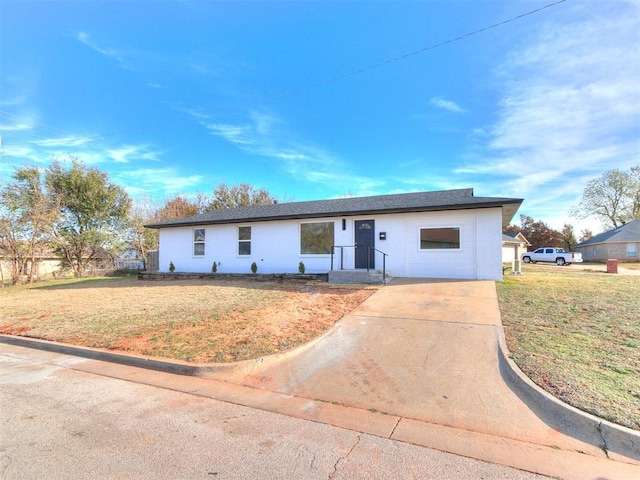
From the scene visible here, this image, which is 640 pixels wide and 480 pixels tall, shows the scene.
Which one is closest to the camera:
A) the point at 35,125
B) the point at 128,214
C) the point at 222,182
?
the point at 35,125

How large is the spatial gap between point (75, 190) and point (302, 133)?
15.4m

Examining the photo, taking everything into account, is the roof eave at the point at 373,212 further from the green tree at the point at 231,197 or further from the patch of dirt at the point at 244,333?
the green tree at the point at 231,197

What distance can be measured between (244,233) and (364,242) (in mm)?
5813

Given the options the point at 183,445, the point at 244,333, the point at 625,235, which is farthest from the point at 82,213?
the point at 625,235

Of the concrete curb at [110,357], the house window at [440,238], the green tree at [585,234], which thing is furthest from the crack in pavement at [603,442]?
the green tree at [585,234]

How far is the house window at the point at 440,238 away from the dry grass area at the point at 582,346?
11.3 feet

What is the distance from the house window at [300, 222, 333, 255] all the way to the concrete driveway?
21.5 ft

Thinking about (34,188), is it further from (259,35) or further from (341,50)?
(341,50)

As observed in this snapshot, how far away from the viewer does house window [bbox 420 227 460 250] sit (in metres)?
11.5

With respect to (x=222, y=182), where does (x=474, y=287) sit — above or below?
below

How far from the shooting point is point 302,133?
17.3 m

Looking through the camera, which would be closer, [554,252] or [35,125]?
[35,125]

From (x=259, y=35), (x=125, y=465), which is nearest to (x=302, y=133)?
(x=259, y=35)

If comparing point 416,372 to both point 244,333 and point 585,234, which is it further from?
point 585,234
